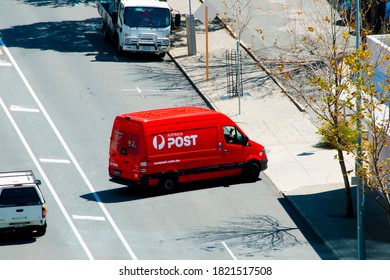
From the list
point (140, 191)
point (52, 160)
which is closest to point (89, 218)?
point (140, 191)

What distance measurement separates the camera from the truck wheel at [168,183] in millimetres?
36938

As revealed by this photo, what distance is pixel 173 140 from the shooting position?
3662cm

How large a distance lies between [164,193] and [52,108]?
9.56m

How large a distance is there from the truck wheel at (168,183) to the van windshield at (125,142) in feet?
4.39

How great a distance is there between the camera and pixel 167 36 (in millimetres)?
51062

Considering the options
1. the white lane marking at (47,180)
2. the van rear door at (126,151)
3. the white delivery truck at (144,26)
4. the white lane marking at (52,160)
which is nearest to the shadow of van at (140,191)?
the van rear door at (126,151)

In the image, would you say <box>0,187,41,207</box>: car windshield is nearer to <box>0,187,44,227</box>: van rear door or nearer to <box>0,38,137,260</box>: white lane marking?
<box>0,187,44,227</box>: van rear door

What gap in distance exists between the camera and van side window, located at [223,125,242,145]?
38000 mm

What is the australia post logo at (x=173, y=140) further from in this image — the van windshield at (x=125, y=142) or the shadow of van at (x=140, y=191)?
the shadow of van at (x=140, y=191)

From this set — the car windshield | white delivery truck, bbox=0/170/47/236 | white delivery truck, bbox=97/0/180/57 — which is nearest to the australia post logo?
white delivery truck, bbox=0/170/47/236

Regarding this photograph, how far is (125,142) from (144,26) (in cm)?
1540

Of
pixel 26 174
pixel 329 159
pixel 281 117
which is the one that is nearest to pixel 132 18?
pixel 281 117

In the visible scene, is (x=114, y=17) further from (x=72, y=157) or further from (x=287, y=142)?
(x=72, y=157)

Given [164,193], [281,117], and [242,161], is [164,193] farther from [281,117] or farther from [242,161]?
[281,117]
